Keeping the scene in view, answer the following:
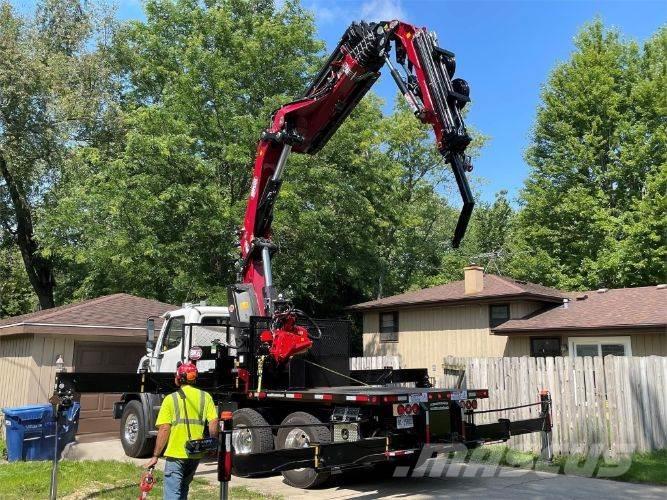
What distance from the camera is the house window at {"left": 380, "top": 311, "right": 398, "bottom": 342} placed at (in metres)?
24.9

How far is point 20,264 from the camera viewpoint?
3709 centimetres

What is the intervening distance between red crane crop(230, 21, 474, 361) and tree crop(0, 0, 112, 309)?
15791 millimetres

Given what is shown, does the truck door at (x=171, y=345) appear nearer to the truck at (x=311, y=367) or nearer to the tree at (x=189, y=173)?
the truck at (x=311, y=367)

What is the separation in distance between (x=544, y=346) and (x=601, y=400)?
892cm

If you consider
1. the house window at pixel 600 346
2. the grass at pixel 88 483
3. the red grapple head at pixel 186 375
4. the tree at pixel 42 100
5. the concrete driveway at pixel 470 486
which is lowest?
the concrete driveway at pixel 470 486

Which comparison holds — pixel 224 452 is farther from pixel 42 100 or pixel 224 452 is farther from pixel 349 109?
pixel 42 100

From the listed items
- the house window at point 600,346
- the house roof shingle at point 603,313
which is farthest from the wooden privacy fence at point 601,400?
the house window at point 600,346

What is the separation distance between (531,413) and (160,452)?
8.41 metres

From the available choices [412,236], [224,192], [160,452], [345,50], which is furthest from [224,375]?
[412,236]

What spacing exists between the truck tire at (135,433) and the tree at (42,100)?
14190mm

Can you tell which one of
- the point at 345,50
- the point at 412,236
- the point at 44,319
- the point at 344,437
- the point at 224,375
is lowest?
the point at 344,437

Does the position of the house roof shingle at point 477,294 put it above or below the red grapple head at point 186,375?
above

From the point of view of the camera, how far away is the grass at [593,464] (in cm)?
976

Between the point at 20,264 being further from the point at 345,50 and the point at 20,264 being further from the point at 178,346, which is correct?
the point at 345,50
